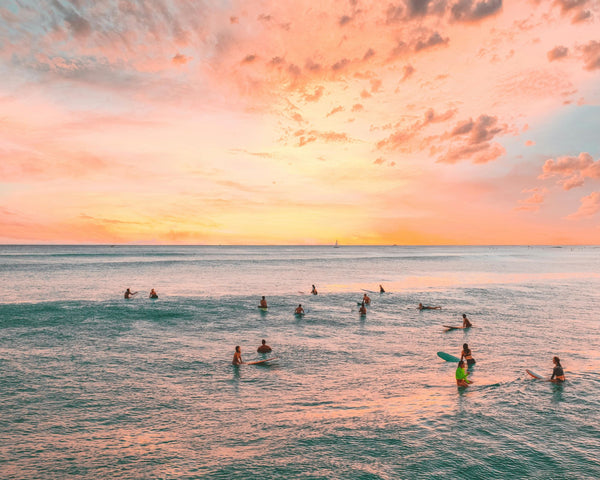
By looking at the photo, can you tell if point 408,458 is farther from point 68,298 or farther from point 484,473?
point 68,298

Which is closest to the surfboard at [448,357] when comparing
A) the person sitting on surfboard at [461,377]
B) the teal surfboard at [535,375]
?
the teal surfboard at [535,375]

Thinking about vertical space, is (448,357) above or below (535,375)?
above

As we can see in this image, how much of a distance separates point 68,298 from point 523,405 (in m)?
68.0

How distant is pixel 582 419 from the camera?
2117 cm

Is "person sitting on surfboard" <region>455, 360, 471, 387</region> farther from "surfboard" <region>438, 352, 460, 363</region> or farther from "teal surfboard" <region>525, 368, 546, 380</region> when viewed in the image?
"teal surfboard" <region>525, 368, 546, 380</region>

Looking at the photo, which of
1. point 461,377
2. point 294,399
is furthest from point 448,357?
point 294,399

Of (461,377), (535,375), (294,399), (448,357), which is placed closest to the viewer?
(294,399)

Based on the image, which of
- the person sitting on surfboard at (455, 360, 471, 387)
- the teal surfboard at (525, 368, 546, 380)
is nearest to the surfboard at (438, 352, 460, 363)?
the teal surfboard at (525, 368, 546, 380)

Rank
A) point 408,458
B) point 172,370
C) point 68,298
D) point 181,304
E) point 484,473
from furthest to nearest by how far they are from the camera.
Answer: point 68,298 < point 181,304 < point 172,370 < point 408,458 < point 484,473

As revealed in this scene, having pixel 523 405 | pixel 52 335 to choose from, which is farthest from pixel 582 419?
pixel 52 335

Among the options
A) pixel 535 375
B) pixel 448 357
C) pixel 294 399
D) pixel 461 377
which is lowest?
pixel 294 399

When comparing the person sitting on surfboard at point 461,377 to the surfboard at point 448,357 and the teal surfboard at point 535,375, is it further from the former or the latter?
the teal surfboard at point 535,375

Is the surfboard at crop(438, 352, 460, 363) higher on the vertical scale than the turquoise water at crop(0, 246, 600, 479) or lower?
higher

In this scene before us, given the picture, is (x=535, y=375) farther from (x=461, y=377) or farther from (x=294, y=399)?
(x=294, y=399)
